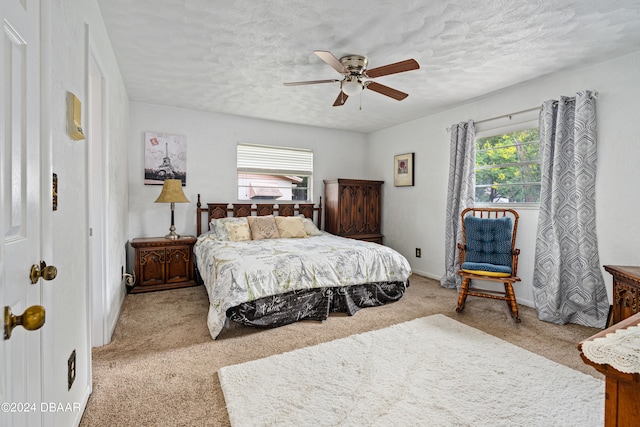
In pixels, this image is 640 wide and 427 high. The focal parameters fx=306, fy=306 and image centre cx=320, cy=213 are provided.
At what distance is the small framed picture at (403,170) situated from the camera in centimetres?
485

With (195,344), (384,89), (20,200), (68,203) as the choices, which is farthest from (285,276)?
(20,200)

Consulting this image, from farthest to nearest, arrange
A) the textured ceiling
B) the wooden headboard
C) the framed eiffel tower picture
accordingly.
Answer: the wooden headboard
the framed eiffel tower picture
the textured ceiling

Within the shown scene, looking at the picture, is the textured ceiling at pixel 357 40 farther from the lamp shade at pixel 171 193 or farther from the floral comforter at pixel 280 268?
the floral comforter at pixel 280 268

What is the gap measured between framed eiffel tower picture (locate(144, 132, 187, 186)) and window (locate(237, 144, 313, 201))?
0.81 metres

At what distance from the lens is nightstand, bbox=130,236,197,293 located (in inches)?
146

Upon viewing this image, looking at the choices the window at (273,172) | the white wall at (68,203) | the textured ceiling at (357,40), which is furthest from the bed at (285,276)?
the textured ceiling at (357,40)

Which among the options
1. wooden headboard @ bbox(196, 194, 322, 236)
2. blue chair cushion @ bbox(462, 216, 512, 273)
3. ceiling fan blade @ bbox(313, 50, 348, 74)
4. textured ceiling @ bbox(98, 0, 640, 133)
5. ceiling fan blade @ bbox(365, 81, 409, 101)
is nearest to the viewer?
textured ceiling @ bbox(98, 0, 640, 133)

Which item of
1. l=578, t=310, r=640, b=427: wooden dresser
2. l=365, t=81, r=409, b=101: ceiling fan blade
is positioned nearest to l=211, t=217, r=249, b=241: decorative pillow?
l=365, t=81, r=409, b=101: ceiling fan blade

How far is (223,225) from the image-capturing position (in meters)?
4.13

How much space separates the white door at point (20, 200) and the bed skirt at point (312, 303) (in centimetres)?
170

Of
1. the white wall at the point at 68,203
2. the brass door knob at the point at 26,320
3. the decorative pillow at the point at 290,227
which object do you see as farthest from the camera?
the decorative pillow at the point at 290,227

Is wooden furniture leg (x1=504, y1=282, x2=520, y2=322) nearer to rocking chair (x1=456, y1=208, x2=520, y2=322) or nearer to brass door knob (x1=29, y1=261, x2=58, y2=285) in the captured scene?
rocking chair (x1=456, y1=208, x2=520, y2=322)

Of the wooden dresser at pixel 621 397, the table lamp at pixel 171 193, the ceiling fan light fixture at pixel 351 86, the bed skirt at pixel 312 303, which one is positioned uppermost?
the ceiling fan light fixture at pixel 351 86

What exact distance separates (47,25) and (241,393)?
190 centimetres
